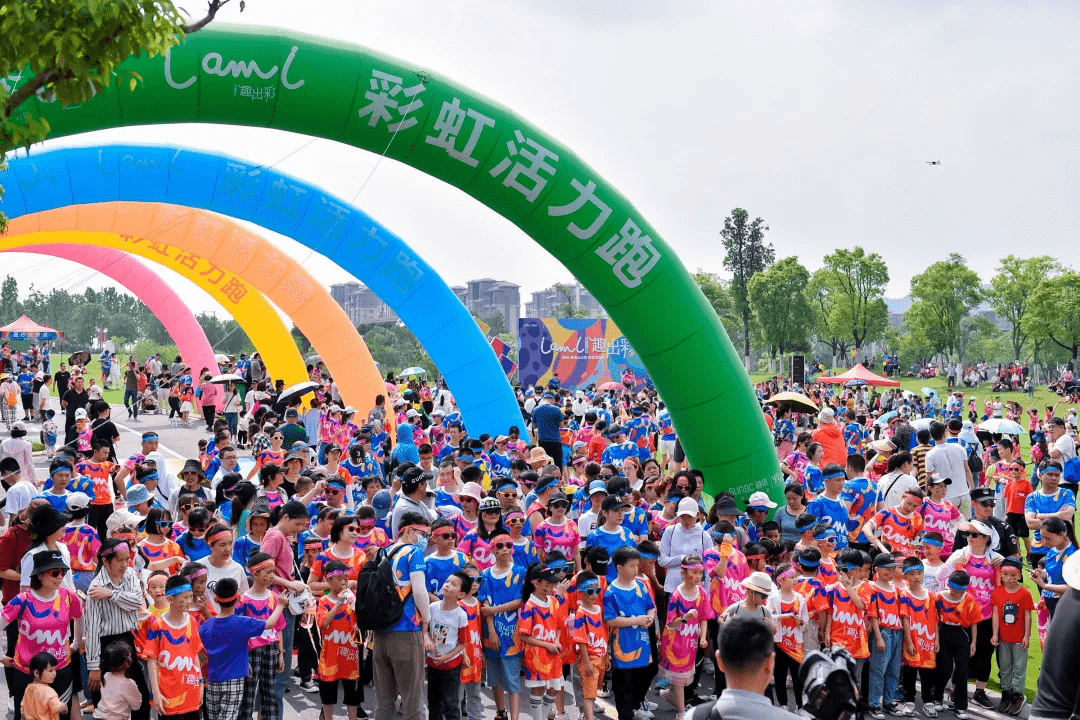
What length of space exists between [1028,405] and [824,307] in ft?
72.4

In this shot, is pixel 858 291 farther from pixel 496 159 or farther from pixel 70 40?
pixel 70 40

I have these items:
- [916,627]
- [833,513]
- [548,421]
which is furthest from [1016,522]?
[548,421]

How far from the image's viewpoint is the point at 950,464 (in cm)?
1047

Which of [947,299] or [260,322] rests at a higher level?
[947,299]

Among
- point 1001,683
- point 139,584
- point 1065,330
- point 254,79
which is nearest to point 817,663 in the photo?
point 139,584

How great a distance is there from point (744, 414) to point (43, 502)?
688 cm

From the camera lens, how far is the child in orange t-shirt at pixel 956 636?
24.6ft

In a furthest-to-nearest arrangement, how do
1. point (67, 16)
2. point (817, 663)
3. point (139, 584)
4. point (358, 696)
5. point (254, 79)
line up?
point (254, 79), point (358, 696), point (139, 584), point (67, 16), point (817, 663)

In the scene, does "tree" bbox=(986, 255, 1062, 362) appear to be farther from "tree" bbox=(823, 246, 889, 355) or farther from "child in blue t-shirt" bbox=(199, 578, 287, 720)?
"child in blue t-shirt" bbox=(199, 578, 287, 720)

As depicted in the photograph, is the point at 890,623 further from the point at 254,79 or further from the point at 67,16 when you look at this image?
the point at 254,79

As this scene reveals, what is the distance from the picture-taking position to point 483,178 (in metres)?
10.4

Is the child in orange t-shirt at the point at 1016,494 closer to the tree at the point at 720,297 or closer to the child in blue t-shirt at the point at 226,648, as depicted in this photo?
the child in blue t-shirt at the point at 226,648

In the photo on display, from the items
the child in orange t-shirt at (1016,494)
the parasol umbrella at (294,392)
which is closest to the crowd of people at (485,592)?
the child in orange t-shirt at (1016,494)

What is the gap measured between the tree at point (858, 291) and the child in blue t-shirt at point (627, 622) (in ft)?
183
